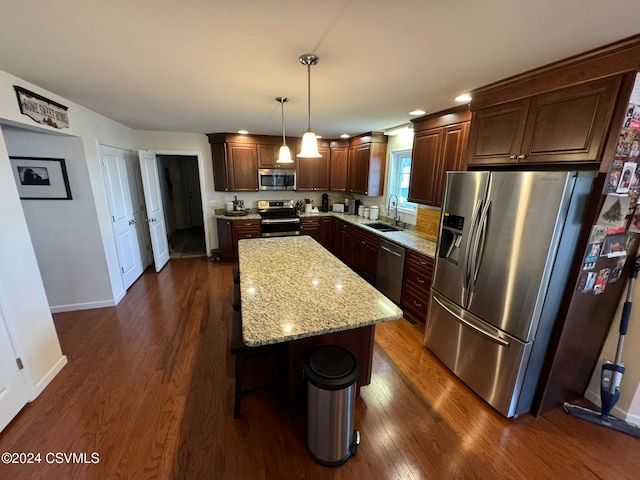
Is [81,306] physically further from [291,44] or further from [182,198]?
[182,198]

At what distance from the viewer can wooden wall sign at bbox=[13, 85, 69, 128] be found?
1.97 metres

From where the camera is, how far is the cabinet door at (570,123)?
4.62ft

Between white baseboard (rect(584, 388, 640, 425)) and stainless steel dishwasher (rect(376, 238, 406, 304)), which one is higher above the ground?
stainless steel dishwasher (rect(376, 238, 406, 304))

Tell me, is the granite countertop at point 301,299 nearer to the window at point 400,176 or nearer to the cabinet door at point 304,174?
the window at point 400,176

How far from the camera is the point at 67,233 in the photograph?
9.32 feet

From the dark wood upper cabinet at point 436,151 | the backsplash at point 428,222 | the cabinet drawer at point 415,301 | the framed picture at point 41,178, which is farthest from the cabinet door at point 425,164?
the framed picture at point 41,178

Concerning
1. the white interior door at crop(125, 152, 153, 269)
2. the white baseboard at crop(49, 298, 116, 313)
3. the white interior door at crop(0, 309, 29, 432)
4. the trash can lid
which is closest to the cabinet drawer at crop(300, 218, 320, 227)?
the white interior door at crop(125, 152, 153, 269)

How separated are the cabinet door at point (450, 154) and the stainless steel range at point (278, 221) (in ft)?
8.46

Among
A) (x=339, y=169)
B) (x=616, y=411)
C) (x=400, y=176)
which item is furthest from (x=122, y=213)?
(x=616, y=411)

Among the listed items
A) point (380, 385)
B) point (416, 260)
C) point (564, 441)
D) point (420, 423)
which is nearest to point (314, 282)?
point (380, 385)

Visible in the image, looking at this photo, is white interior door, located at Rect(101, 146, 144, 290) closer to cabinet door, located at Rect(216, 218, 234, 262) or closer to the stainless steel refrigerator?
cabinet door, located at Rect(216, 218, 234, 262)

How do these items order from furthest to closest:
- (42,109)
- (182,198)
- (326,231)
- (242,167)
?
(182,198) < (326,231) < (242,167) < (42,109)

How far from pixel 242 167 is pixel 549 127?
13.7 feet

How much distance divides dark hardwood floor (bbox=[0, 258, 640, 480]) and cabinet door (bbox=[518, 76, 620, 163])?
69.6 inches
